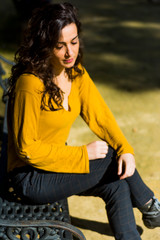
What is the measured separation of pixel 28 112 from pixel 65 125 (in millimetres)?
345

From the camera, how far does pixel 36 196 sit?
219cm

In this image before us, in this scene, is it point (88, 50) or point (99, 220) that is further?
point (88, 50)

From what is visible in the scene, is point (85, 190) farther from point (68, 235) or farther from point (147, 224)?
point (147, 224)

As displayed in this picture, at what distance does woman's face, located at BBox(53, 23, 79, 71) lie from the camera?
2.09m

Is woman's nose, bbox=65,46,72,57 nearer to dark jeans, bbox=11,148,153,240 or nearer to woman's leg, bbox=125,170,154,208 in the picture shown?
dark jeans, bbox=11,148,153,240

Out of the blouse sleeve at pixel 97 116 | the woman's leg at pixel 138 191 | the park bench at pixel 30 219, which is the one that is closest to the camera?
the park bench at pixel 30 219

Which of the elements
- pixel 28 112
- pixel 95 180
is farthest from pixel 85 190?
pixel 28 112

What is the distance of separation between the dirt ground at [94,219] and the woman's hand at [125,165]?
735mm

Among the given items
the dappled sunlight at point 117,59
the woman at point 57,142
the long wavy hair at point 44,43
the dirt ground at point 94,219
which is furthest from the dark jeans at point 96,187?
the dappled sunlight at point 117,59

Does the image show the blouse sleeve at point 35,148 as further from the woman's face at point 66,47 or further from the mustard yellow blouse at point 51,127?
the woman's face at point 66,47

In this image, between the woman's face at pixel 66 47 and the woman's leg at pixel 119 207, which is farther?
the woman's leg at pixel 119 207

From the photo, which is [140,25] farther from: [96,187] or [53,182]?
[53,182]

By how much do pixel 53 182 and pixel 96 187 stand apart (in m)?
0.30

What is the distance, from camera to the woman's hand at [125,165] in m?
2.25
